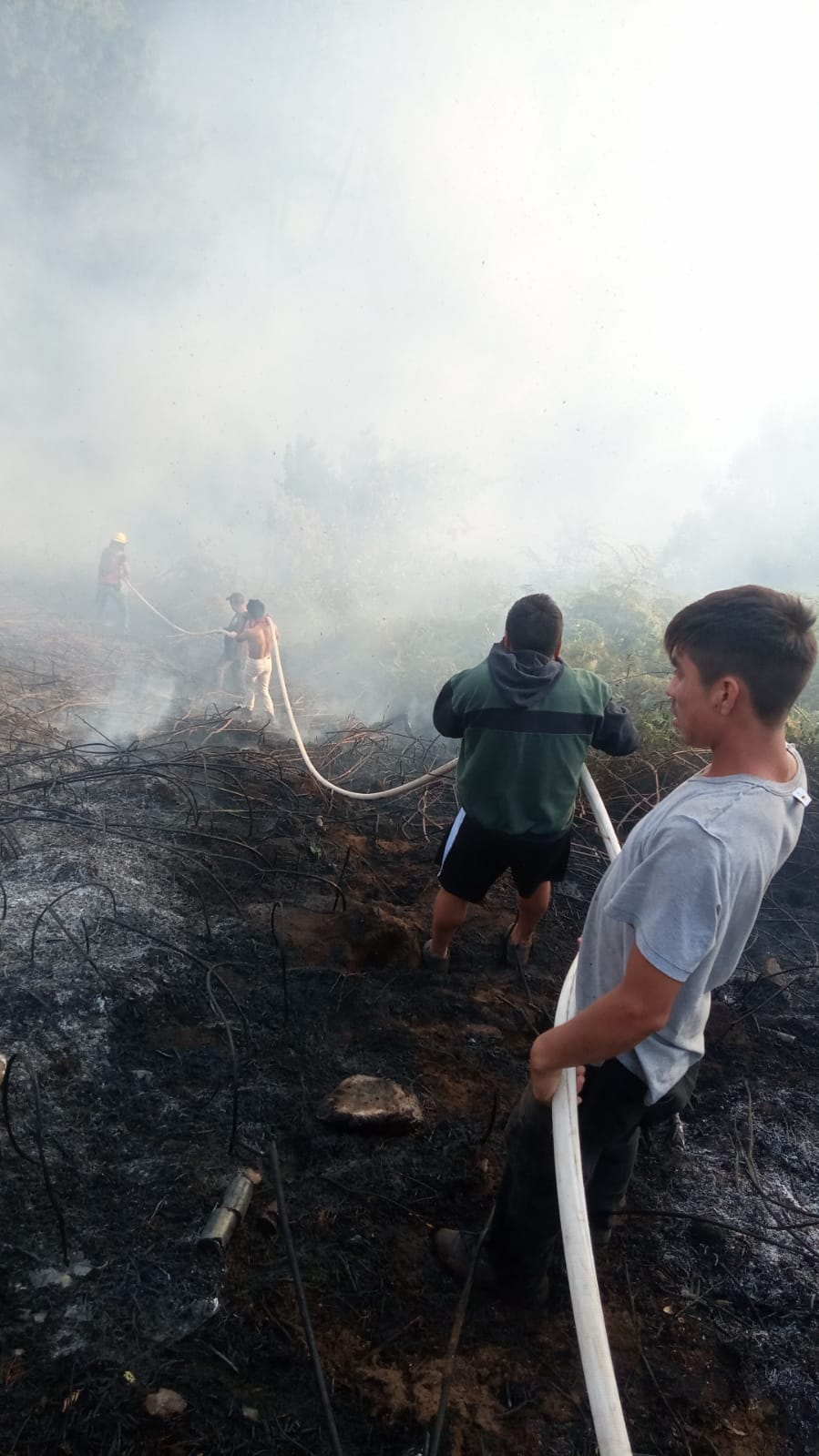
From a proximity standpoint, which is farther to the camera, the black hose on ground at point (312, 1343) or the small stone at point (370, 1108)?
the small stone at point (370, 1108)

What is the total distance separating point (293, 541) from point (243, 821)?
15693 mm

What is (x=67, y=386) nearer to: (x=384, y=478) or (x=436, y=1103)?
(x=384, y=478)

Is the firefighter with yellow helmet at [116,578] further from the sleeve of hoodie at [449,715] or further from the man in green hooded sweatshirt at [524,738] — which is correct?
the man in green hooded sweatshirt at [524,738]

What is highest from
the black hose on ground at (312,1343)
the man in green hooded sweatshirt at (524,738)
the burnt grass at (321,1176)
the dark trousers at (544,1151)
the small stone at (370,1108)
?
the man in green hooded sweatshirt at (524,738)

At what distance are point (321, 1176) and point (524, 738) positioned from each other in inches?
77.0

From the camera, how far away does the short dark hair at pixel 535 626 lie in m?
3.24

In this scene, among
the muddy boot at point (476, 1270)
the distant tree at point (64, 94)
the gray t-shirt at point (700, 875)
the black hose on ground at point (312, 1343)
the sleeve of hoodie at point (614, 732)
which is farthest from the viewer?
the distant tree at point (64, 94)

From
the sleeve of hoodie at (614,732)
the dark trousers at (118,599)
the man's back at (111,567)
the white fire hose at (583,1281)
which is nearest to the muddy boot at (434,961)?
the sleeve of hoodie at (614,732)

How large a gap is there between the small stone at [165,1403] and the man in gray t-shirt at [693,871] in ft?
3.71

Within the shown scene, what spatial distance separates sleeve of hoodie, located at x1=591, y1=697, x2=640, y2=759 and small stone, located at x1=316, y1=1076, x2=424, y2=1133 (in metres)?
1.80

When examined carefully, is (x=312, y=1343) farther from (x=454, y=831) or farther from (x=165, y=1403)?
(x=454, y=831)

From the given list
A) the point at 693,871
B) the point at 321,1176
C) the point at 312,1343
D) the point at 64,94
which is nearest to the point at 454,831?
the point at 321,1176

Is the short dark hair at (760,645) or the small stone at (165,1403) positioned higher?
the short dark hair at (760,645)

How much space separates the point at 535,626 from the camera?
3238 mm
